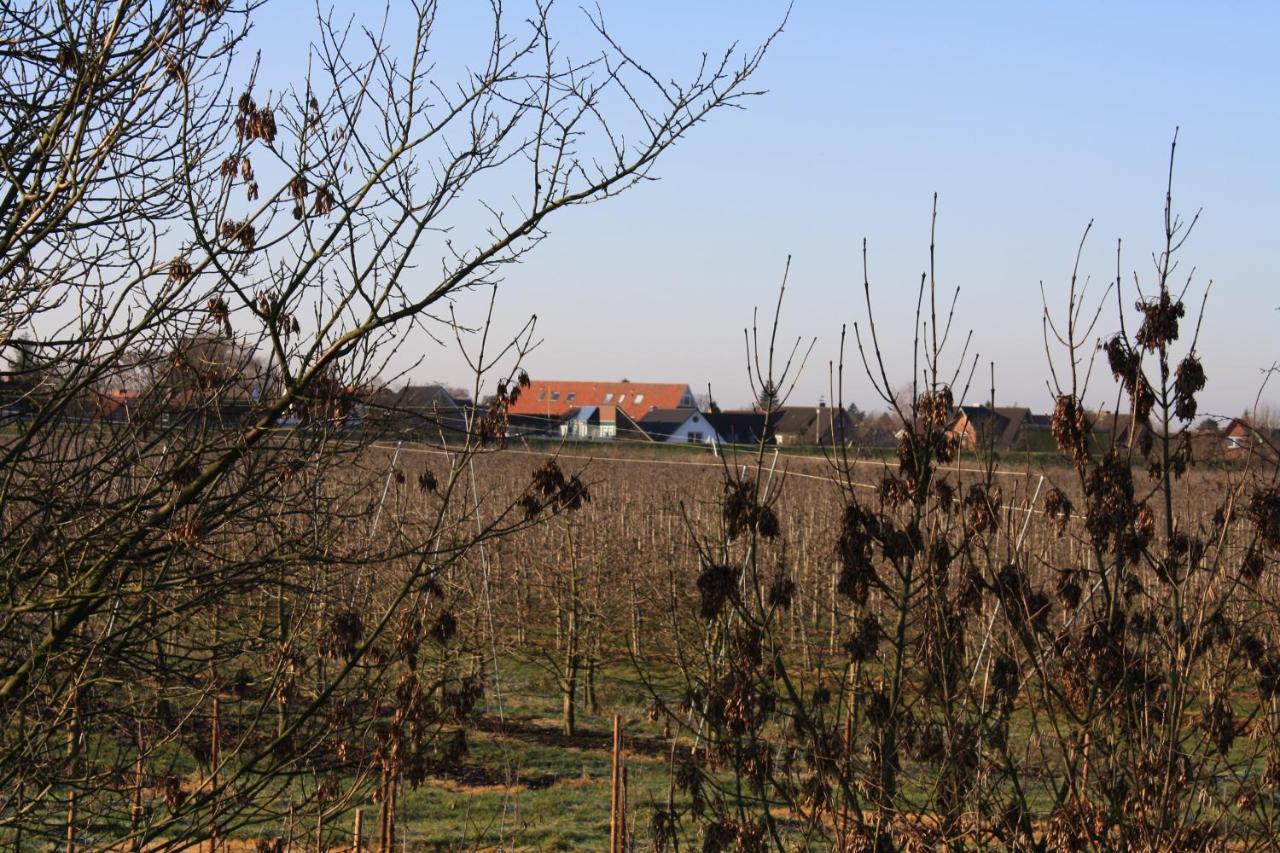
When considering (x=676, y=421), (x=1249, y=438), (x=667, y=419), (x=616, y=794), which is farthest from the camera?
(x=667, y=419)

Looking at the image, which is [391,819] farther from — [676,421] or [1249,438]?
[676,421]

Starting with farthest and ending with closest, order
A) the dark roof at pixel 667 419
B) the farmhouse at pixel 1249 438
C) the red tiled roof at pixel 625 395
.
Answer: the red tiled roof at pixel 625 395
the dark roof at pixel 667 419
the farmhouse at pixel 1249 438

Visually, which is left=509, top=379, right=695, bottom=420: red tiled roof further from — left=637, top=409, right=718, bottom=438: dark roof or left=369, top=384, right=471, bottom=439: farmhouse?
left=369, top=384, right=471, bottom=439: farmhouse

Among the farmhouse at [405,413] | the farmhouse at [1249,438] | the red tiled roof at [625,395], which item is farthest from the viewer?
the red tiled roof at [625,395]

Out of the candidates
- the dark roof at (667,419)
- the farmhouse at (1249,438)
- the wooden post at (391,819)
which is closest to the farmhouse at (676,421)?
the dark roof at (667,419)

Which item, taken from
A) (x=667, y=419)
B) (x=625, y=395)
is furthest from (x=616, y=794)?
(x=625, y=395)

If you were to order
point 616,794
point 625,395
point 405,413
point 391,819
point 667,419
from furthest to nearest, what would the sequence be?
point 625,395, point 667,419, point 616,794, point 391,819, point 405,413

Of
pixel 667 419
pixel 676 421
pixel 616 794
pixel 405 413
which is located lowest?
pixel 616 794

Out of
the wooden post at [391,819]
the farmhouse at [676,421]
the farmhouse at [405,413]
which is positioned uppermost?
the farmhouse at [676,421]

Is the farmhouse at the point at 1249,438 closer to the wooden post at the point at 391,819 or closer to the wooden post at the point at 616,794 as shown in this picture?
the wooden post at the point at 616,794

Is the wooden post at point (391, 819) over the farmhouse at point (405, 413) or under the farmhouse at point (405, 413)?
under

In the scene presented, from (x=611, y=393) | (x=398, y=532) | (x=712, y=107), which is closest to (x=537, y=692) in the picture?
(x=398, y=532)

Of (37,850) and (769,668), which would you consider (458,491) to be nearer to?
(37,850)

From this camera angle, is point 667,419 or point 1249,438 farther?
point 667,419
